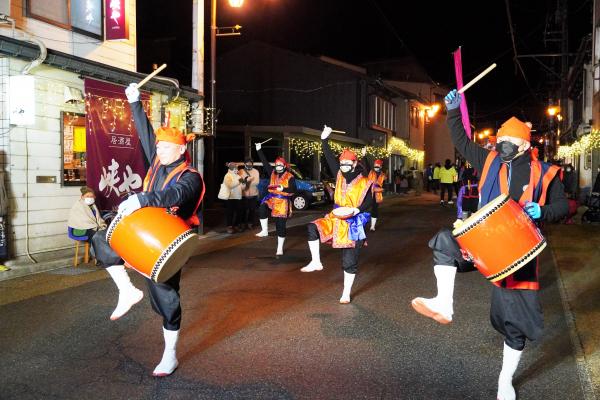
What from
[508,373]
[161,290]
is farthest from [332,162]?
[508,373]

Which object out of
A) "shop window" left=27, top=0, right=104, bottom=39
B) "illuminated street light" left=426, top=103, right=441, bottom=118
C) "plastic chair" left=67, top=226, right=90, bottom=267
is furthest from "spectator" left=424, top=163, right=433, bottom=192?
"plastic chair" left=67, top=226, right=90, bottom=267

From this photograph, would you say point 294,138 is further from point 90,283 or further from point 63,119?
point 90,283

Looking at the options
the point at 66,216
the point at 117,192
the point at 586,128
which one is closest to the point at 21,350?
the point at 66,216

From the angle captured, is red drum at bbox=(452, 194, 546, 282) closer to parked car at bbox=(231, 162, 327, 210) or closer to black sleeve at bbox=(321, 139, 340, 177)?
black sleeve at bbox=(321, 139, 340, 177)

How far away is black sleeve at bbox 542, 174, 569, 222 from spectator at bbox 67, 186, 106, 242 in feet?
24.3

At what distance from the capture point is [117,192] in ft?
36.4

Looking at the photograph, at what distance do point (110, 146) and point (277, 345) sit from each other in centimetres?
739

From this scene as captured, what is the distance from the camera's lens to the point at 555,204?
3.82 metres

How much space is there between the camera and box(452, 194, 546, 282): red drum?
350cm

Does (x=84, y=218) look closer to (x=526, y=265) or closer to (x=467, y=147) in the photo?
(x=467, y=147)

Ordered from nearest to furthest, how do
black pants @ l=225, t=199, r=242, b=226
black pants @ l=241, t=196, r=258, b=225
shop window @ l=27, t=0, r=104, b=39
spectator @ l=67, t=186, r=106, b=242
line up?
spectator @ l=67, t=186, r=106, b=242 < shop window @ l=27, t=0, r=104, b=39 < black pants @ l=225, t=199, r=242, b=226 < black pants @ l=241, t=196, r=258, b=225

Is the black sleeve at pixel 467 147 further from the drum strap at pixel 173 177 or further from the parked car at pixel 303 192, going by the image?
the parked car at pixel 303 192

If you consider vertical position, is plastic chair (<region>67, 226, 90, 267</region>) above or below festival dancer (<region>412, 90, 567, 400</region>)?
below

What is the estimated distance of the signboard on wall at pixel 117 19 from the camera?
433 inches
